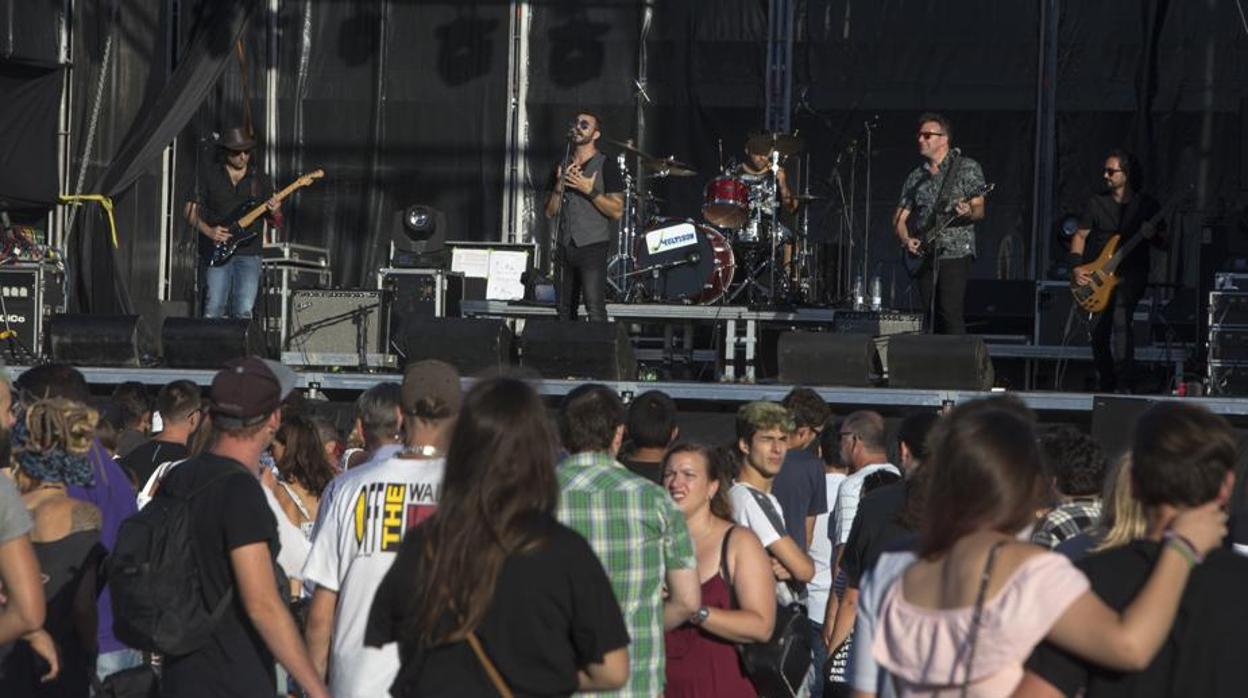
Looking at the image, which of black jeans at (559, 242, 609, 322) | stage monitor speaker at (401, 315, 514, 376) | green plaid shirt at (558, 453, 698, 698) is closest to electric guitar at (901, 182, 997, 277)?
black jeans at (559, 242, 609, 322)

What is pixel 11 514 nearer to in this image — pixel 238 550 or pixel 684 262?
pixel 238 550

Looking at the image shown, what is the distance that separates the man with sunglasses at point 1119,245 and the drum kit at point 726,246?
245cm

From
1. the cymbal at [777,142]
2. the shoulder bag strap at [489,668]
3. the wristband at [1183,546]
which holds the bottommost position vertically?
the shoulder bag strap at [489,668]

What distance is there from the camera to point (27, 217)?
47.9 ft

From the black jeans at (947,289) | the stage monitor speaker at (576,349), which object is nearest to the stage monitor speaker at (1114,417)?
Result: the black jeans at (947,289)

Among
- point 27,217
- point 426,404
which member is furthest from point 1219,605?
point 27,217

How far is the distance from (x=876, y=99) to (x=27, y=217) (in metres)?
6.75

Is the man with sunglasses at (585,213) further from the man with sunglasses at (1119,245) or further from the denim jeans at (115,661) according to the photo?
the denim jeans at (115,661)

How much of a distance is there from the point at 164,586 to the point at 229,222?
8882 mm

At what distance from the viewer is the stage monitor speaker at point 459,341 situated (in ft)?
39.5

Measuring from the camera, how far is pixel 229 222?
43.4 feet

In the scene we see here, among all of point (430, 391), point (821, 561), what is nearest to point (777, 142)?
point (821, 561)

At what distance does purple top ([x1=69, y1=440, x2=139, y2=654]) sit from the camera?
5555mm

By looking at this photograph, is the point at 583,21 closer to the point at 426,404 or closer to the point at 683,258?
the point at 683,258
